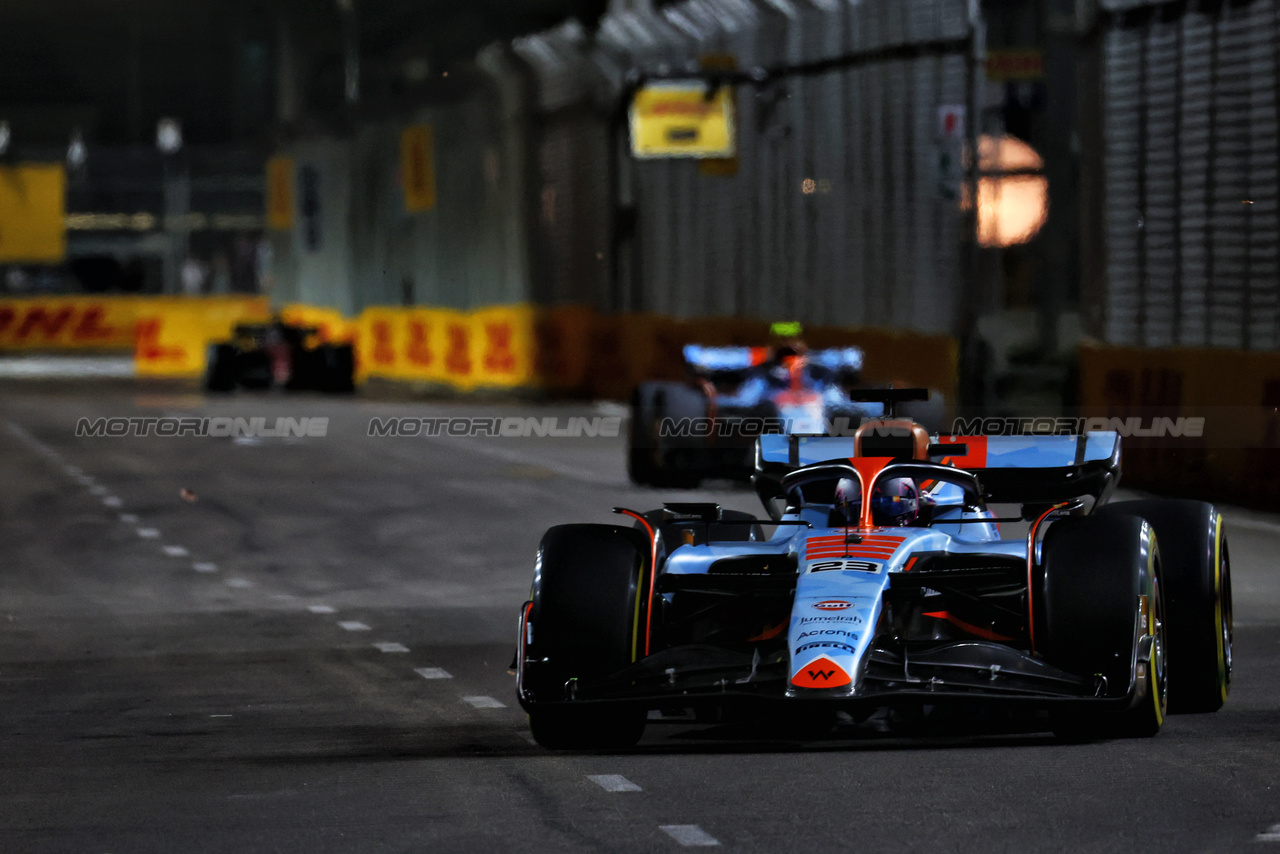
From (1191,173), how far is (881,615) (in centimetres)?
1316

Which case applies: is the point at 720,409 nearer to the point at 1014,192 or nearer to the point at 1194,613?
the point at 1194,613

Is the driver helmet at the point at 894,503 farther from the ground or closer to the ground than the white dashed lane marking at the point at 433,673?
farther from the ground

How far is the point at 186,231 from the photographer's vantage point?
247 ft

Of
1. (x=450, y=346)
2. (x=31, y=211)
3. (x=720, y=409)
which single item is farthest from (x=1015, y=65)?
(x=31, y=211)

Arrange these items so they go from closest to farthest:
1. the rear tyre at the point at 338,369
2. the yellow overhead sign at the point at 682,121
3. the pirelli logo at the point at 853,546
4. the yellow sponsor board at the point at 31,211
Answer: the pirelli logo at the point at 853,546
the yellow overhead sign at the point at 682,121
the rear tyre at the point at 338,369
the yellow sponsor board at the point at 31,211

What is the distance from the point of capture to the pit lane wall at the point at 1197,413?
716 inches

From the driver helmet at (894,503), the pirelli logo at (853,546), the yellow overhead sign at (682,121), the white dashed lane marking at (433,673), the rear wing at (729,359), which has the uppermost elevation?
the yellow overhead sign at (682,121)

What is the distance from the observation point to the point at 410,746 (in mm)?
8375

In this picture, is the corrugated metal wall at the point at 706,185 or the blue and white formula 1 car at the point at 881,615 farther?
the corrugated metal wall at the point at 706,185

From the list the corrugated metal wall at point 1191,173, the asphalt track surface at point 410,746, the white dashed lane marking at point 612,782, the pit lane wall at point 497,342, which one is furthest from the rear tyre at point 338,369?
the white dashed lane marking at point 612,782

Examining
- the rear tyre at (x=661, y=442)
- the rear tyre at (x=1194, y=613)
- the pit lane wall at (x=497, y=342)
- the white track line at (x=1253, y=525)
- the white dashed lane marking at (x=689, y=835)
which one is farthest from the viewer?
the pit lane wall at (x=497, y=342)

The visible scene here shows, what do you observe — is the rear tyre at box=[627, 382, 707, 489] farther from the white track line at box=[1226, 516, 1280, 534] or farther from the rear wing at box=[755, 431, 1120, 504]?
the rear wing at box=[755, 431, 1120, 504]

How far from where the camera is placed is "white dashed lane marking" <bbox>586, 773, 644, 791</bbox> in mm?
7473

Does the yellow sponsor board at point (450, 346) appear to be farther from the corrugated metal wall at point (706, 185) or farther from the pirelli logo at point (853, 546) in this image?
the pirelli logo at point (853, 546)
